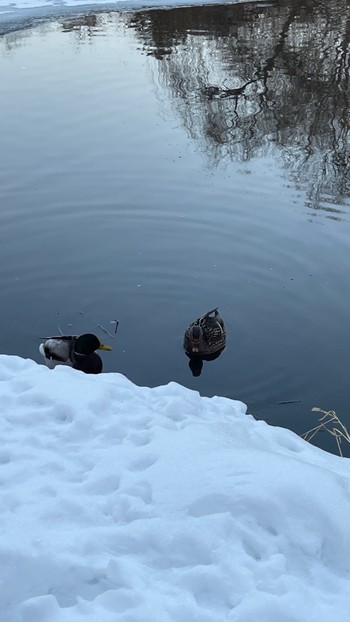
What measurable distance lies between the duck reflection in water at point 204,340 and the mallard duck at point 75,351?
967mm

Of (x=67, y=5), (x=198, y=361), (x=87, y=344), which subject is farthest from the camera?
(x=67, y=5)

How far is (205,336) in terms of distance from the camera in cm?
894

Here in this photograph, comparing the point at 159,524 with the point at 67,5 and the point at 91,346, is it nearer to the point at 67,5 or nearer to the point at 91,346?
the point at 91,346

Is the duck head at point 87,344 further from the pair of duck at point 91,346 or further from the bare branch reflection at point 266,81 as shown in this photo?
the bare branch reflection at point 266,81

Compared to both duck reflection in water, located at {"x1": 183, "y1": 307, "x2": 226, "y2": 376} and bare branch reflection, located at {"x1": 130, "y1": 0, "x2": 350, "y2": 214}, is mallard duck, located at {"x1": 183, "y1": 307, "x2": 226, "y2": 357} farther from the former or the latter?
bare branch reflection, located at {"x1": 130, "y1": 0, "x2": 350, "y2": 214}

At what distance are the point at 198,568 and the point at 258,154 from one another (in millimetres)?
11205

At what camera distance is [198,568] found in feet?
13.4

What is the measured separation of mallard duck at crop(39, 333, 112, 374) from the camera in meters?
8.86

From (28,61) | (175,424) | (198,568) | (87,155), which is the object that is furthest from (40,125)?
(198,568)

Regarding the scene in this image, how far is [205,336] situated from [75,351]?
1.49 meters

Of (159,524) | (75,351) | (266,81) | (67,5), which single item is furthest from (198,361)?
(67,5)

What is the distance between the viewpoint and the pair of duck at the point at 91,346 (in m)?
8.89

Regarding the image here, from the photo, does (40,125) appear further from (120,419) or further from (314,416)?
(120,419)

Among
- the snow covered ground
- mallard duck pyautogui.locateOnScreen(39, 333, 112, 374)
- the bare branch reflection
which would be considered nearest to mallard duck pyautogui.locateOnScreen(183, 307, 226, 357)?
mallard duck pyautogui.locateOnScreen(39, 333, 112, 374)
